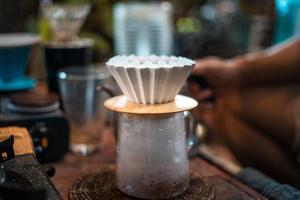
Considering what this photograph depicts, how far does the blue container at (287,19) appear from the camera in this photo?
139 cm

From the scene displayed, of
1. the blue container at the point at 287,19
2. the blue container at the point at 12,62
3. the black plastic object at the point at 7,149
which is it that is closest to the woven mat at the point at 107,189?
the black plastic object at the point at 7,149

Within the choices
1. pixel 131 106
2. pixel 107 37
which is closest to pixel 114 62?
pixel 131 106

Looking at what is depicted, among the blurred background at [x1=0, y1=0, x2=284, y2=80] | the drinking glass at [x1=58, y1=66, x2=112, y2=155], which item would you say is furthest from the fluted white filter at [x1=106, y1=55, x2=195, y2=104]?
the blurred background at [x1=0, y1=0, x2=284, y2=80]

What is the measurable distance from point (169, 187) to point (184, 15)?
1.56m

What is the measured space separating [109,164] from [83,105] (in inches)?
Answer: 6.8

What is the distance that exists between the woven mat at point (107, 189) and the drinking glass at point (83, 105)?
0.20 meters

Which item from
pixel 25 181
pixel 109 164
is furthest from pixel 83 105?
pixel 25 181

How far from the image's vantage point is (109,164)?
2.92 feet

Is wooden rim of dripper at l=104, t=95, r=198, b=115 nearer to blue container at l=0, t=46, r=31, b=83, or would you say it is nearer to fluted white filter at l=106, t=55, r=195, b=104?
fluted white filter at l=106, t=55, r=195, b=104

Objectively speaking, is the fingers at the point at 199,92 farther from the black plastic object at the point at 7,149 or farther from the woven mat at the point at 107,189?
the black plastic object at the point at 7,149

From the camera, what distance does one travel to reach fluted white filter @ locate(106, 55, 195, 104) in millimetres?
628

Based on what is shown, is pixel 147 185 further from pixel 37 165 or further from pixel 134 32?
pixel 134 32

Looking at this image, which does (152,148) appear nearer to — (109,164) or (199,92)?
(109,164)

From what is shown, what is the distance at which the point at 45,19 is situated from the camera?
1303mm
